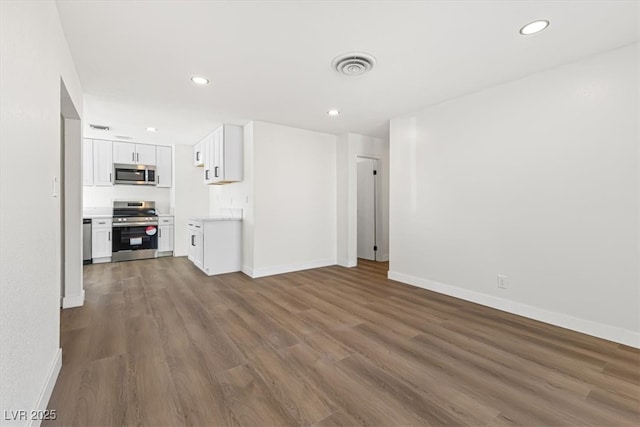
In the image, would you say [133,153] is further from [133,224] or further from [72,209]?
[72,209]

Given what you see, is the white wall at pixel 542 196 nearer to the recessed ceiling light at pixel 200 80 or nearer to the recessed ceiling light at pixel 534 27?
the recessed ceiling light at pixel 534 27

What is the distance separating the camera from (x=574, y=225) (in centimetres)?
253

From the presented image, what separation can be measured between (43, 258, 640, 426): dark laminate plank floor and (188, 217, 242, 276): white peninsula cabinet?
1.17 metres

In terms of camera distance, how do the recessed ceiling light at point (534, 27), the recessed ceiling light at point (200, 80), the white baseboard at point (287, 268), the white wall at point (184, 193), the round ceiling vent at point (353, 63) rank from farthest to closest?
the white wall at point (184, 193), the white baseboard at point (287, 268), the recessed ceiling light at point (200, 80), the round ceiling vent at point (353, 63), the recessed ceiling light at point (534, 27)

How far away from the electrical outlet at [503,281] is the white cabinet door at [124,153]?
6.86 meters

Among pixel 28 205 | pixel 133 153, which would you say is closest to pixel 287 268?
pixel 28 205

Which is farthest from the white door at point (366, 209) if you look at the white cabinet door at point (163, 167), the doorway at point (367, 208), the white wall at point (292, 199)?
the white cabinet door at point (163, 167)

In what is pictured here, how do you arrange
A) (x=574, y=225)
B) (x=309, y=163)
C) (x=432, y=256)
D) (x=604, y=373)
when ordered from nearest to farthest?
(x=604, y=373) < (x=574, y=225) < (x=432, y=256) < (x=309, y=163)

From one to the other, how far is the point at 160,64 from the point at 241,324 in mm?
2546

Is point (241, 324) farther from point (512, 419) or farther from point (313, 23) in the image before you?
point (313, 23)

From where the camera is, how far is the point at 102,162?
5.65 m

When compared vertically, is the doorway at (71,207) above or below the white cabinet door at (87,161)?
below

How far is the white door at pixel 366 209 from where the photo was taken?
5.85 m

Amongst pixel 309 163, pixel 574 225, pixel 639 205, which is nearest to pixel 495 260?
pixel 574 225
